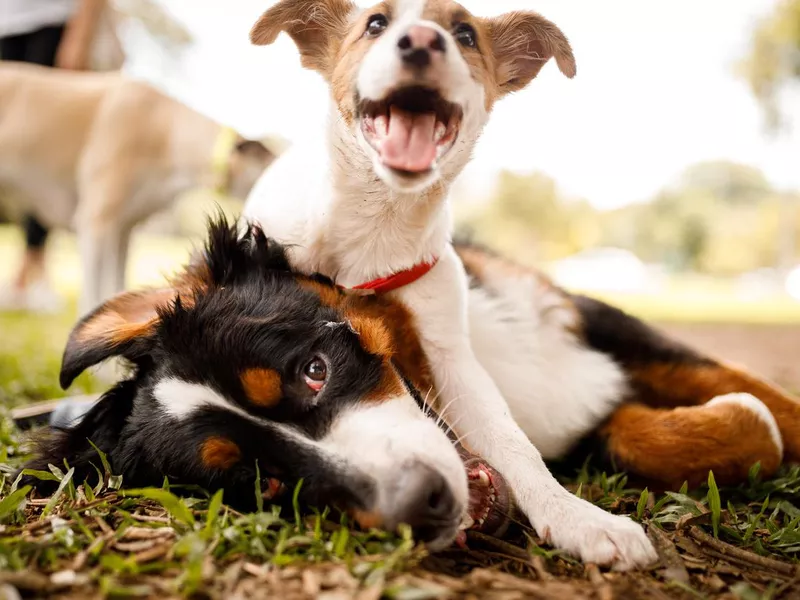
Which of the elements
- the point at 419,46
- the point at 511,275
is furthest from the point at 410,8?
the point at 511,275

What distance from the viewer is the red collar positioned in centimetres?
253

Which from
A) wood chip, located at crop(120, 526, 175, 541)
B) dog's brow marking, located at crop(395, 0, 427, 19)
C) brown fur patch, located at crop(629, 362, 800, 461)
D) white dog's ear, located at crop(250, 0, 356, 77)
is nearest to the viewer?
wood chip, located at crop(120, 526, 175, 541)

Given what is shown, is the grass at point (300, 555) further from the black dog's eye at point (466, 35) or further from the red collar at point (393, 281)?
the black dog's eye at point (466, 35)

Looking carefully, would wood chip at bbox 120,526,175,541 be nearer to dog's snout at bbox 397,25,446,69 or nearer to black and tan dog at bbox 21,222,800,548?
black and tan dog at bbox 21,222,800,548

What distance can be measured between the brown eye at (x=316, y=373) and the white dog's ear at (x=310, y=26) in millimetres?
1275

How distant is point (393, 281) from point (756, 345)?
695cm

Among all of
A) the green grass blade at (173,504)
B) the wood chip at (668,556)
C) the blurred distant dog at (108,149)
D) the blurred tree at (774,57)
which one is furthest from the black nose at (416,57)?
the blurred tree at (774,57)

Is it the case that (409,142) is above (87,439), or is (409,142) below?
above

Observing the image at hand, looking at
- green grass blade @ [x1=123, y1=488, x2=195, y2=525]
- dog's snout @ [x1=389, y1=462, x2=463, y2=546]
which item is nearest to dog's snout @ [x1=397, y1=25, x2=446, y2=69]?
dog's snout @ [x1=389, y1=462, x2=463, y2=546]

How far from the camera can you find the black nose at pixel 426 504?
1.68 metres

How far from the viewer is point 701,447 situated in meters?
2.59

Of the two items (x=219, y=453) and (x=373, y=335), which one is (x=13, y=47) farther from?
(x=219, y=453)

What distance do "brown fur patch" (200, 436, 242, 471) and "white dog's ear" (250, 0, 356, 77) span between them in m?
1.53

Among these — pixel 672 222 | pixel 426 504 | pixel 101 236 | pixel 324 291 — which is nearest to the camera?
pixel 426 504
